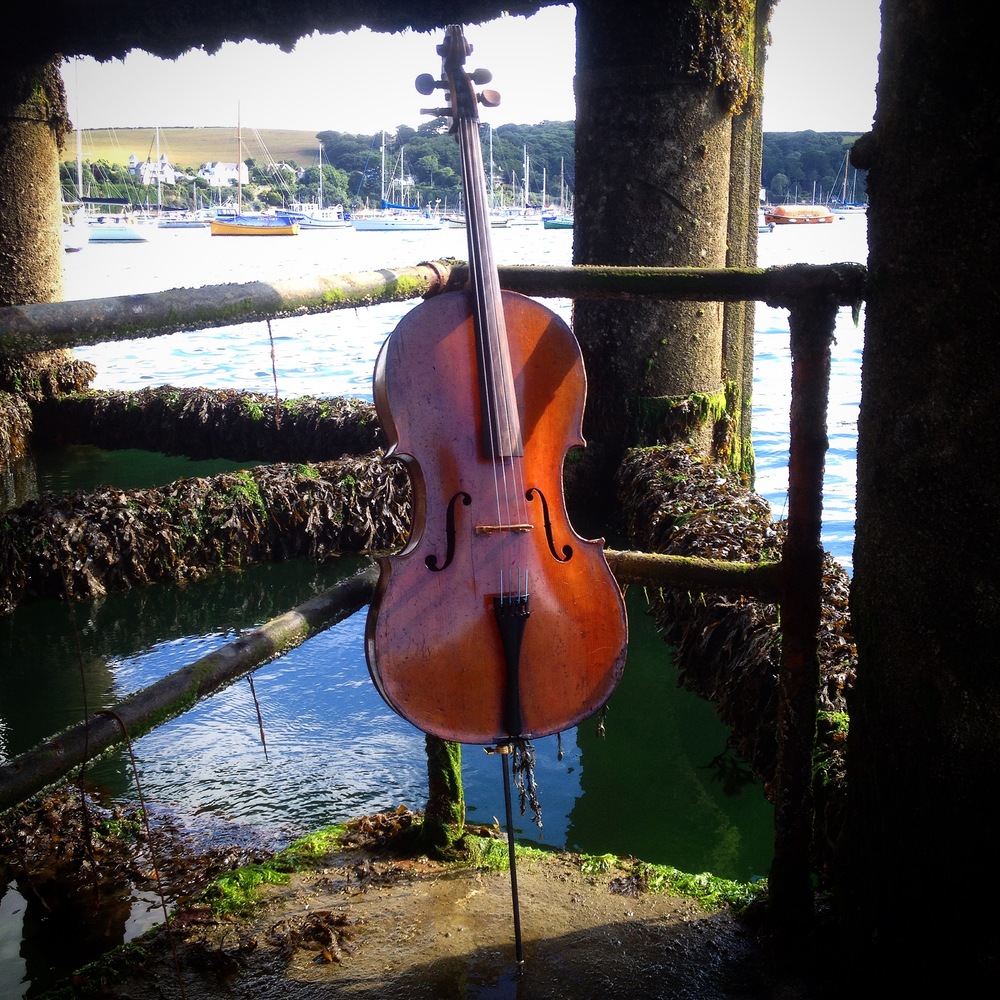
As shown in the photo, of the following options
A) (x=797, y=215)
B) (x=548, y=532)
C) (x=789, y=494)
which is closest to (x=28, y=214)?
(x=548, y=532)

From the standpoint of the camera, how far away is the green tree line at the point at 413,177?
8312cm

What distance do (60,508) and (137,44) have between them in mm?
5076

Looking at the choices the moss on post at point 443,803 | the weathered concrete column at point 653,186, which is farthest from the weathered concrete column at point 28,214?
the moss on post at point 443,803

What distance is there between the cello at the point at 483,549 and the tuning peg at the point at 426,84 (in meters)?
0.24

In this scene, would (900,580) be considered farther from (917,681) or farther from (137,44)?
(137,44)

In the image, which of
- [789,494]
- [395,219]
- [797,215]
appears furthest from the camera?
[395,219]

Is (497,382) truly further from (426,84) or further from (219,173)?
(219,173)

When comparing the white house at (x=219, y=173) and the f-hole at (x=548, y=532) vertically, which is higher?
the white house at (x=219, y=173)

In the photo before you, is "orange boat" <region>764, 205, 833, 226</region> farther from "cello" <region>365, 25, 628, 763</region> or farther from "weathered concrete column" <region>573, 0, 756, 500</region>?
"cello" <region>365, 25, 628, 763</region>

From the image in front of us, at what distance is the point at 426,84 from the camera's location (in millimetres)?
2135

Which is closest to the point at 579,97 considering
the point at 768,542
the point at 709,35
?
the point at 709,35

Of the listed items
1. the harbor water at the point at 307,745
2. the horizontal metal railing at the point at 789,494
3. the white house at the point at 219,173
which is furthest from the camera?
the white house at the point at 219,173

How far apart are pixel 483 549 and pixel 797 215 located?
90.0 metres

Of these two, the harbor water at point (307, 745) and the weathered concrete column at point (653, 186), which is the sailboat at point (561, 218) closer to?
the weathered concrete column at point (653, 186)
